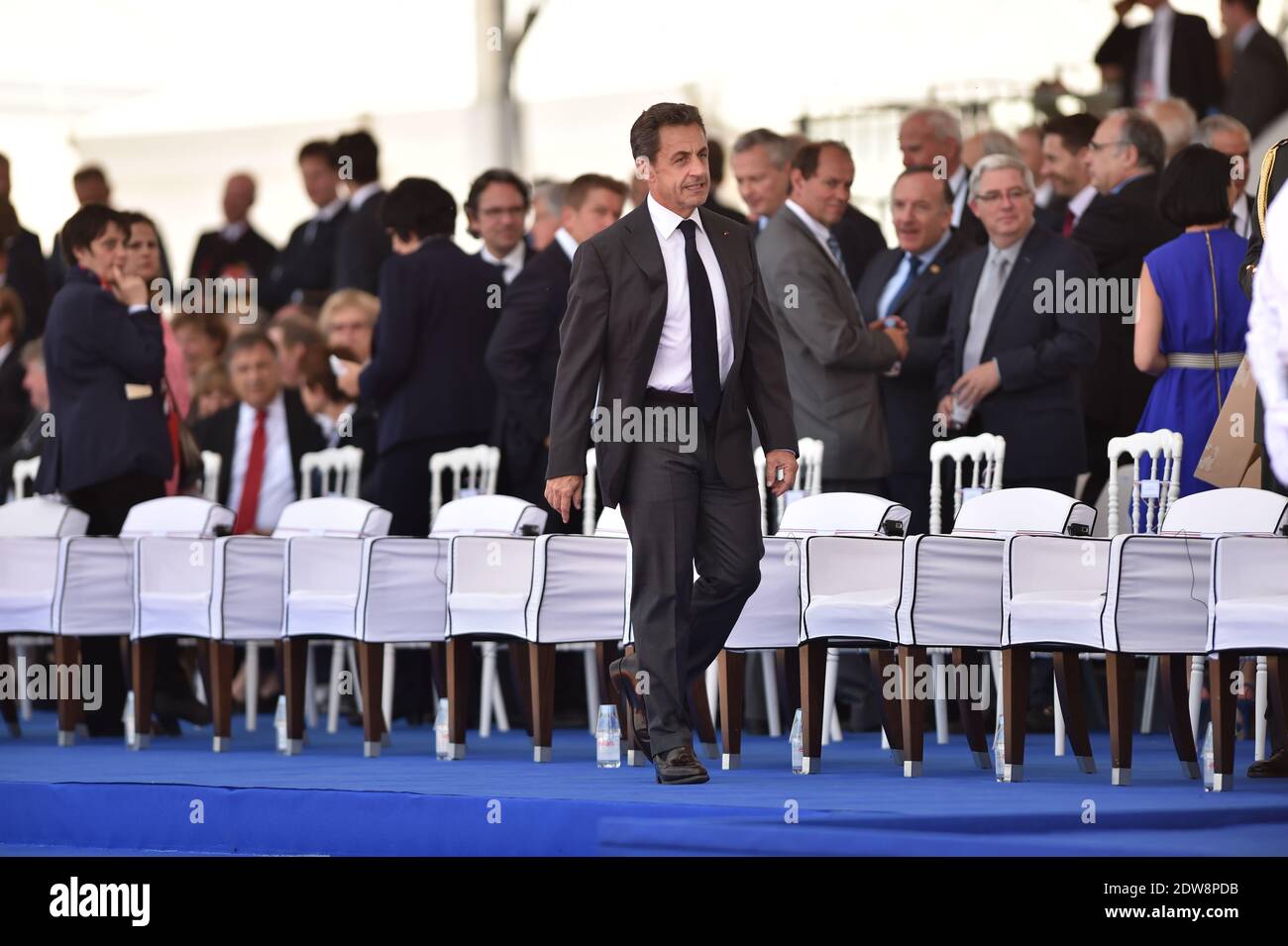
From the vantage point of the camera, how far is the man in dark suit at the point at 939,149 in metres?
8.81

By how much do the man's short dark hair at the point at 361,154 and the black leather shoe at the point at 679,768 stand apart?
4.95 metres

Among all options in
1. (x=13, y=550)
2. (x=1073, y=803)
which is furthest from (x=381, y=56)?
(x=1073, y=803)

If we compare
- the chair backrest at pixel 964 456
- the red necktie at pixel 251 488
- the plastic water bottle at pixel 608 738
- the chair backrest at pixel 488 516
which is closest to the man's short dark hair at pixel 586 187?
the chair backrest at pixel 488 516

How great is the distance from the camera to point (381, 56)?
14242 mm

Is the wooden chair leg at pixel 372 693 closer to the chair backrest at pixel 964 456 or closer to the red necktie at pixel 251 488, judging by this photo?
the chair backrest at pixel 964 456

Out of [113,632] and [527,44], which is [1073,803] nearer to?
[113,632]

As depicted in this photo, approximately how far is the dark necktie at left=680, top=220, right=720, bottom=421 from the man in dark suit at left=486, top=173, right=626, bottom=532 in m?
2.45

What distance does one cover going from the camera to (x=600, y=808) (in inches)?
202

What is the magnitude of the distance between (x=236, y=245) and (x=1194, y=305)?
20.5 ft

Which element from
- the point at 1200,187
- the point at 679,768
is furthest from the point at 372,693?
the point at 1200,187
